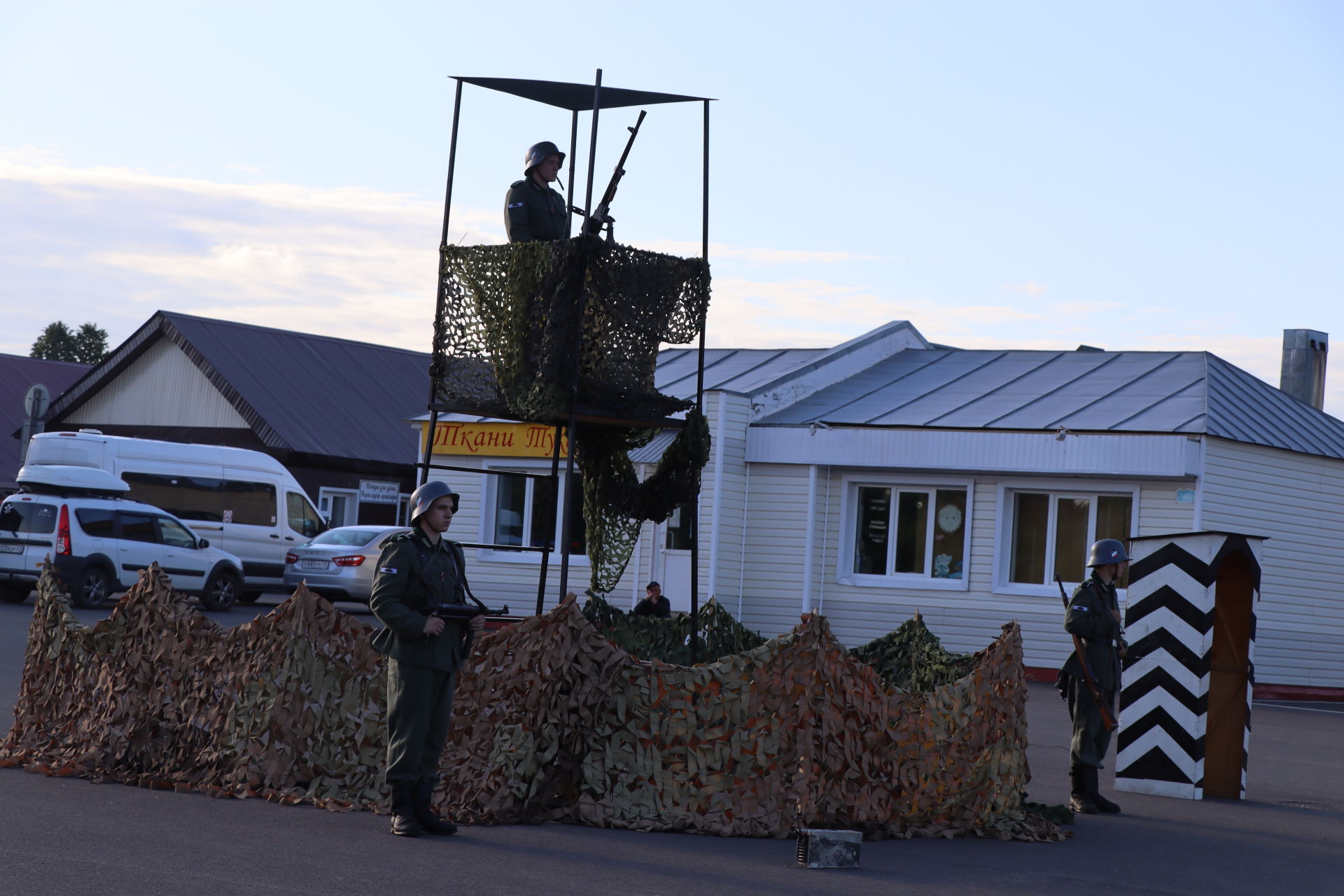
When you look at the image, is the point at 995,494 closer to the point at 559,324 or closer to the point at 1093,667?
the point at 1093,667

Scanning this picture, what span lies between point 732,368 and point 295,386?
14131 mm

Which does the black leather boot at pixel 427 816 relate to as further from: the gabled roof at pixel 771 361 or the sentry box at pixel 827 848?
the gabled roof at pixel 771 361

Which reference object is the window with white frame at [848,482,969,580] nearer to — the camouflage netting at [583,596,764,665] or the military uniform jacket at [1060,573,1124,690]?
the military uniform jacket at [1060,573,1124,690]

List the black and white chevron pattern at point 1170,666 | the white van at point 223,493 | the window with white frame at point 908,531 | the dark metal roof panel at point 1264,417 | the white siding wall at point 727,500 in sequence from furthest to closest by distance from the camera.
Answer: the white van at point 223,493 → the white siding wall at point 727,500 → the window with white frame at point 908,531 → the dark metal roof panel at point 1264,417 → the black and white chevron pattern at point 1170,666

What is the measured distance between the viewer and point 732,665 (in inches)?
349

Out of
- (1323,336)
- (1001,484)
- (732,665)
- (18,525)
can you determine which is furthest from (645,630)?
(1323,336)

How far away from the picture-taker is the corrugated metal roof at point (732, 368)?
2945cm

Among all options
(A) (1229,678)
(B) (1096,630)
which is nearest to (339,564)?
(A) (1229,678)

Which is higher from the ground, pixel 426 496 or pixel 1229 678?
pixel 426 496

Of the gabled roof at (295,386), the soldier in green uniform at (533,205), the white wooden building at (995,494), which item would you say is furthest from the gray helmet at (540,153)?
the gabled roof at (295,386)

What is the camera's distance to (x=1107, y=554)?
11375 mm

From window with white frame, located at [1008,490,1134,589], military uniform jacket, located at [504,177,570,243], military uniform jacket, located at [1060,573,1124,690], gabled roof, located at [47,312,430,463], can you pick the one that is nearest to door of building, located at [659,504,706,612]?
window with white frame, located at [1008,490,1134,589]

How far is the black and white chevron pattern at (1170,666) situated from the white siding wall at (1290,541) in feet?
35.9

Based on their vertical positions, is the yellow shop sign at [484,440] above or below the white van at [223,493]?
above
